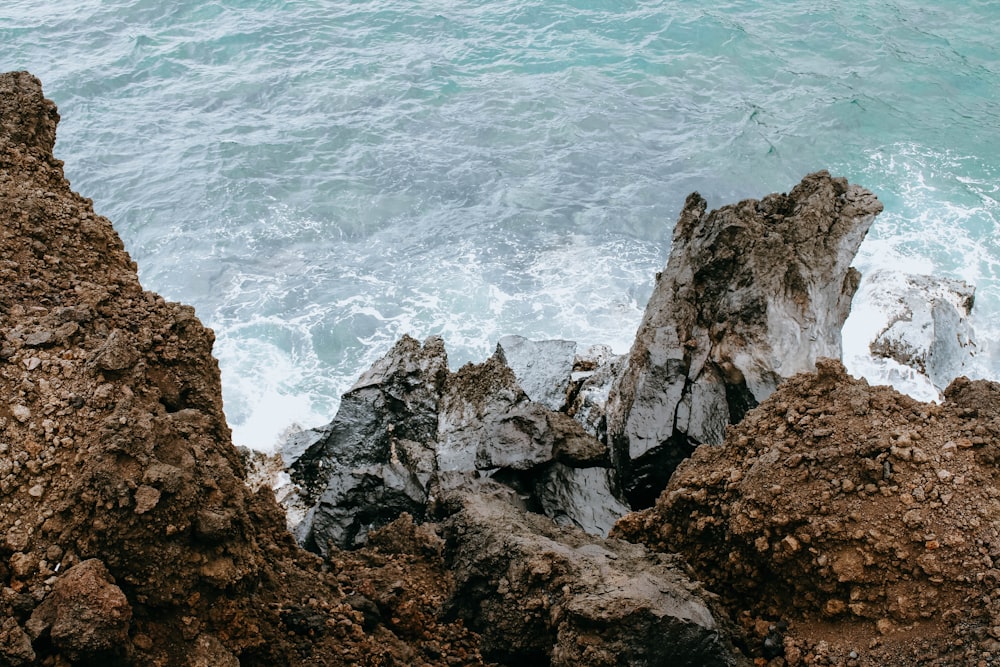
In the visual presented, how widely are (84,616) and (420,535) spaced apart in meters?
3.21

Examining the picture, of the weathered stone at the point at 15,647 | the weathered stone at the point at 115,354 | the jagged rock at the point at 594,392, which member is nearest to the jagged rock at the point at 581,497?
the jagged rock at the point at 594,392

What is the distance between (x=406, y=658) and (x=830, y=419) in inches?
132

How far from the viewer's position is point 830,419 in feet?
18.1

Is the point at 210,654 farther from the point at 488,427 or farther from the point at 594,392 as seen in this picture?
the point at 594,392

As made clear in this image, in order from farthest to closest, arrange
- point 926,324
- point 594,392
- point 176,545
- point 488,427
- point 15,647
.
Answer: point 926,324, point 594,392, point 488,427, point 176,545, point 15,647

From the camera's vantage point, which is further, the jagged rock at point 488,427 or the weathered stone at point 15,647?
the jagged rock at point 488,427

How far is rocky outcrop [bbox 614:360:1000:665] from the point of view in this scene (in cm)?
453

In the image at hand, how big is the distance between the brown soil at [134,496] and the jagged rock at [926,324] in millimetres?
11315

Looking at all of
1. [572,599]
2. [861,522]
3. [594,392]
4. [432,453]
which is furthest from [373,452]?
[861,522]

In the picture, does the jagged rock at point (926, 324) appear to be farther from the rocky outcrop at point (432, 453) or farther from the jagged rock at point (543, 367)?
the rocky outcrop at point (432, 453)

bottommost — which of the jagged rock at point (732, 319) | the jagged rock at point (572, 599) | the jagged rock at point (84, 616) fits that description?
the jagged rock at point (732, 319)

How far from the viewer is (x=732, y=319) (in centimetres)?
911

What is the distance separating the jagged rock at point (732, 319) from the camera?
27.8ft

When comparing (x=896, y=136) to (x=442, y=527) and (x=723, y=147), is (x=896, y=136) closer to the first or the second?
(x=723, y=147)
